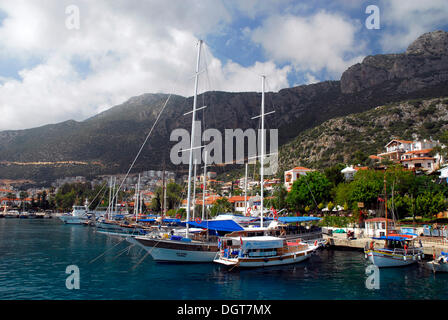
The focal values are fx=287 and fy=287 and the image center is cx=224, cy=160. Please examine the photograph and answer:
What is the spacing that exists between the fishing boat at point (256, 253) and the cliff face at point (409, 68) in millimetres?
129331

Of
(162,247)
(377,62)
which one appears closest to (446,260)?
(162,247)

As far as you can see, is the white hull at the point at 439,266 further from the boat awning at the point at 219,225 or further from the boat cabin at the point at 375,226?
the boat awning at the point at 219,225

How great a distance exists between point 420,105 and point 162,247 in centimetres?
11264

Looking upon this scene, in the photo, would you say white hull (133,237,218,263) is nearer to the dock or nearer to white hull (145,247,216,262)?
white hull (145,247,216,262)

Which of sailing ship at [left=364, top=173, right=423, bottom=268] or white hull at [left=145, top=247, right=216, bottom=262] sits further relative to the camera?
white hull at [left=145, top=247, right=216, bottom=262]

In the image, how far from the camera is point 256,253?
24172 mm

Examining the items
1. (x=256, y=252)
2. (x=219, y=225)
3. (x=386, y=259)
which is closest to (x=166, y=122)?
(x=219, y=225)

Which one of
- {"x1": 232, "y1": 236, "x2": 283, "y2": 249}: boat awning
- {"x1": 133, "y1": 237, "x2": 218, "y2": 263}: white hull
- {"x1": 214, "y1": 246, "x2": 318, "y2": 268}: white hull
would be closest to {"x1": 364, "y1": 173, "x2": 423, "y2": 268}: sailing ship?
{"x1": 214, "y1": 246, "x2": 318, "y2": 268}: white hull

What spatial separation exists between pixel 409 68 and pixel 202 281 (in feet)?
514

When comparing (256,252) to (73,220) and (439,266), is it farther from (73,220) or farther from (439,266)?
(73,220)

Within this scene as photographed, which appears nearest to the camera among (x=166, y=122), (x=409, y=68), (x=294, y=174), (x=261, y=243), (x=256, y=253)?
(x=256, y=253)

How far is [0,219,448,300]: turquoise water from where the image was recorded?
658 inches

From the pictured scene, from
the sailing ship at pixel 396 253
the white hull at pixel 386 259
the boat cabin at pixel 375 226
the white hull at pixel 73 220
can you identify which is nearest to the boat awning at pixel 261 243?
the white hull at pixel 386 259

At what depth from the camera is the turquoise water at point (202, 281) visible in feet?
54.8
